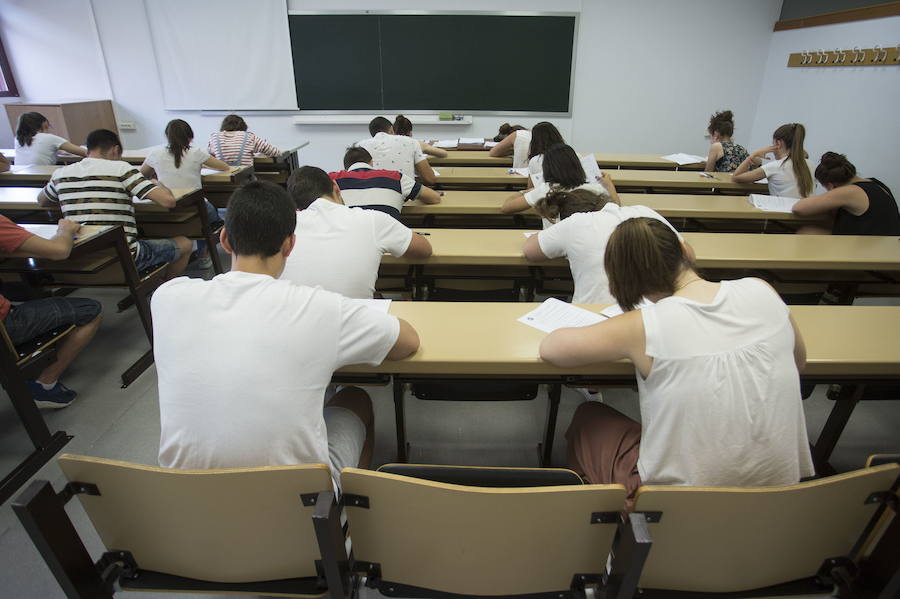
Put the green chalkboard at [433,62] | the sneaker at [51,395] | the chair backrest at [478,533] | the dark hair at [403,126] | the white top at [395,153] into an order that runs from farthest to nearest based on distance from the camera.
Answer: the green chalkboard at [433,62], the dark hair at [403,126], the white top at [395,153], the sneaker at [51,395], the chair backrest at [478,533]

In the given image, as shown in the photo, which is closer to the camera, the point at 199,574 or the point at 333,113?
the point at 199,574

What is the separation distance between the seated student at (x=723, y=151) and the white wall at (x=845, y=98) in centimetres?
147

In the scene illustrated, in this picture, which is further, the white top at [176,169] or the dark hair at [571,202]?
the white top at [176,169]

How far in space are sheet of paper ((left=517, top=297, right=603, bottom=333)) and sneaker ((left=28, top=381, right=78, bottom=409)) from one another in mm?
2305

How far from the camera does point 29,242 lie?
2.01 m

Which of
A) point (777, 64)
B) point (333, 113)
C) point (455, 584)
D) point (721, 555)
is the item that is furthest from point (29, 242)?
point (777, 64)

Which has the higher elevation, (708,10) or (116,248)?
(708,10)

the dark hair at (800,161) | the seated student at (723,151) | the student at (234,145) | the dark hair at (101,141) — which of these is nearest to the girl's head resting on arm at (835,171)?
the dark hair at (800,161)

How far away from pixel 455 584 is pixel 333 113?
272 inches

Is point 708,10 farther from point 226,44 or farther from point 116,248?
point 116,248

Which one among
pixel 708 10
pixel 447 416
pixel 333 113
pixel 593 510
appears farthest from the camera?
pixel 333 113

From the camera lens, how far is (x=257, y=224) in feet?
3.91

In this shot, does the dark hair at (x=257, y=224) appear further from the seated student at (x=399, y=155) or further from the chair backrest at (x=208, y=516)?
the seated student at (x=399, y=155)

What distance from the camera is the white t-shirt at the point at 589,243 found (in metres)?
1.85
